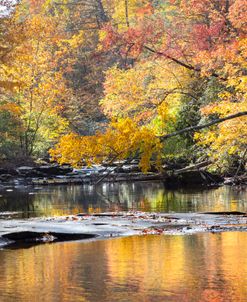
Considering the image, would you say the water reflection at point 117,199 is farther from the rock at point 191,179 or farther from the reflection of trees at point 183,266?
the reflection of trees at point 183,266

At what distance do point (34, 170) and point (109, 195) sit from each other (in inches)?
475

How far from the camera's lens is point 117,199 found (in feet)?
97.7

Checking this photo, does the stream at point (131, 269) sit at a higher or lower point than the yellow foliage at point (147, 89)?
lower

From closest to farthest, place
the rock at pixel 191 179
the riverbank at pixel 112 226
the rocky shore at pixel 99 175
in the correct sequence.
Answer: the riverbank at pixel 112 226 → the rock at pixel 191 179 → the rocky shore at pixel 99 175

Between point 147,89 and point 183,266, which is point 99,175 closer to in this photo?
point 147,89

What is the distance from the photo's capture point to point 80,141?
2114cm

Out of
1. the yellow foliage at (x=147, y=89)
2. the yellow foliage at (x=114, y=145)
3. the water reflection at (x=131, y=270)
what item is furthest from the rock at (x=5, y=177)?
the water reflection at (x=131, y=270)

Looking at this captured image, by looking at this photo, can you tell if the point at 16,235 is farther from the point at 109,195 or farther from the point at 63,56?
the point at 63,56

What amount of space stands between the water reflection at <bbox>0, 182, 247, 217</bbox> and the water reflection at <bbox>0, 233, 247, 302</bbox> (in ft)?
27.1

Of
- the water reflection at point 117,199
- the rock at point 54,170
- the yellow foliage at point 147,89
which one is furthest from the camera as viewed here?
the rock at point 54,170

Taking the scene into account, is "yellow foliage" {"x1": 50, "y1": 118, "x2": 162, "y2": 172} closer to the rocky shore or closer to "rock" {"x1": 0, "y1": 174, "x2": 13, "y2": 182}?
the rocky shore

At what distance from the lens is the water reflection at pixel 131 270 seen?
10.6m

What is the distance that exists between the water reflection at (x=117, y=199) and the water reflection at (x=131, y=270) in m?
8.27

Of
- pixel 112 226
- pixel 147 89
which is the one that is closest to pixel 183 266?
pixel 112 226
